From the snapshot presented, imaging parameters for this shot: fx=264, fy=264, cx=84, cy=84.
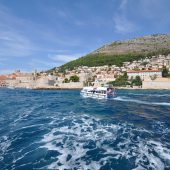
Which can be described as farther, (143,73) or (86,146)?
(143,73)

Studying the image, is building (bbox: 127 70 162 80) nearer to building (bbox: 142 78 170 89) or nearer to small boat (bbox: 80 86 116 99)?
building (bbox: 142 78 170 89)

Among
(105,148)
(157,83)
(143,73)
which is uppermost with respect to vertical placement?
(143,73)

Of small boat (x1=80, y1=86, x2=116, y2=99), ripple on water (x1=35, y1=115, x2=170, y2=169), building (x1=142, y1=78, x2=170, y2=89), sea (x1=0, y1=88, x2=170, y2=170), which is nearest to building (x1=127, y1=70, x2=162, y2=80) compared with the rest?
building (x1=142, y1=78, x2=170, y2=89)

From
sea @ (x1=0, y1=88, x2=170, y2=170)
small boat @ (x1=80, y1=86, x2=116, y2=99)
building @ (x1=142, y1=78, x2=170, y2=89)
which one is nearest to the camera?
sea @ (x1=0, y1=88, x2=170, y2=170)

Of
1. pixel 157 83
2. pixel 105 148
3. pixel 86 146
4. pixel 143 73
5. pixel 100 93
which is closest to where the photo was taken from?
pixel 105 148

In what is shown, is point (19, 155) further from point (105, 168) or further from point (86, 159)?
point (105, 168)

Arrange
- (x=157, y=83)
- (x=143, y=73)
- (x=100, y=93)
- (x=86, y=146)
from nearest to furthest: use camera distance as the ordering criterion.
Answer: (x=86, y=146)
(x=100, y=93)
(x=157, y=83)
(x=143, y=73)

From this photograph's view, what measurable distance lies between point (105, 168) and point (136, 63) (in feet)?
608

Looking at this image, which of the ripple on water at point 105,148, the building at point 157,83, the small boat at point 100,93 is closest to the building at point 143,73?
the building at point 157,83

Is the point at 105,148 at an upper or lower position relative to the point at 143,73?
lower

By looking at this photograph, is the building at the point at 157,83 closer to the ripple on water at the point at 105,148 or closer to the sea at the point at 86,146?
the sea at the point at 86,146

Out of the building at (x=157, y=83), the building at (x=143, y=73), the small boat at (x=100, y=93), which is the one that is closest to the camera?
the small boat at (x=100, y=93)

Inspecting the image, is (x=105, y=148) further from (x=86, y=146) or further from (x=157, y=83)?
(x=157, y=83)

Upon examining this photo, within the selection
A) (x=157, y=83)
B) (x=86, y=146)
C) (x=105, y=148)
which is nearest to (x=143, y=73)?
(x=157, y=83)
